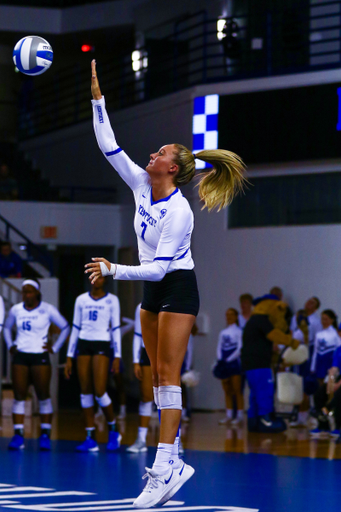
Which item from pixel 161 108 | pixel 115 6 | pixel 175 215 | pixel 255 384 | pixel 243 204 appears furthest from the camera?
pixel 115 6

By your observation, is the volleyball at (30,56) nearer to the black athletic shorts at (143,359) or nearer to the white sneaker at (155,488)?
the white sneaker at (155,488)

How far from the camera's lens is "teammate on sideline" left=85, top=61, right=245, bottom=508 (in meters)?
4.85

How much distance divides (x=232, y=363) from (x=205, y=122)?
14.7ft

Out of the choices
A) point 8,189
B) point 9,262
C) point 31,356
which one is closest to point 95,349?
point 31,356

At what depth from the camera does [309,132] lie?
14.4 metres

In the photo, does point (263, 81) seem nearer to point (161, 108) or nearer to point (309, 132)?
point (309, 132)

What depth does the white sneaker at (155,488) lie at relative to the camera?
477 cm

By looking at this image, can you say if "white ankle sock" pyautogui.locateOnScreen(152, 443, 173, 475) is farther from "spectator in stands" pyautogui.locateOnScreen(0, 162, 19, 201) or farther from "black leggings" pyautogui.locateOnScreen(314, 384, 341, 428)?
"spectator in stands" pyautogui.locateOnScreen(0, 162, 19, 201)

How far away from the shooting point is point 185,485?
728cm

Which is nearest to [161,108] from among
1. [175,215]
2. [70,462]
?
[70,462]

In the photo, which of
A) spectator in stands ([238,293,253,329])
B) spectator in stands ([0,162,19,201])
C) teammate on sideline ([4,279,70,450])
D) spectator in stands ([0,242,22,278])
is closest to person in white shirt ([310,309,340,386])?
spectator in stands ([238,293,253,329])

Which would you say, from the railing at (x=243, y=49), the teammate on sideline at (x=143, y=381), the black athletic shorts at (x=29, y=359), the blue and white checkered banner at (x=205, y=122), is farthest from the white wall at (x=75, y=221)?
the teammate on sideline at (x=143, y=381)

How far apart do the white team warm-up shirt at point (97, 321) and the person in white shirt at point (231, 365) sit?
4.02m

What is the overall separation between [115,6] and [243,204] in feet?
28.2
